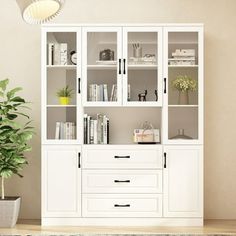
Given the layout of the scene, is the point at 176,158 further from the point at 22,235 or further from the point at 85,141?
the point at 22,235

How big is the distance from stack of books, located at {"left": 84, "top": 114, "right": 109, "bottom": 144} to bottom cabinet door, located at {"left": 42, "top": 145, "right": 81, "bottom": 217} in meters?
0.17

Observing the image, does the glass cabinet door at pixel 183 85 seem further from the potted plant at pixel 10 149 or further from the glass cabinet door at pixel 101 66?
the potted plant at pixel 10 149

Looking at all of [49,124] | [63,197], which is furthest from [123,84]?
[63,197]

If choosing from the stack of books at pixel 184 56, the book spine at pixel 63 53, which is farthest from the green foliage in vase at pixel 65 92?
the stack of books at pixel 184 56

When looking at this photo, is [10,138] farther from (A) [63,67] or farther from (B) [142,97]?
(B) [142,97]

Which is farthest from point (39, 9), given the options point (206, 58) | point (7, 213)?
point (206, 58)

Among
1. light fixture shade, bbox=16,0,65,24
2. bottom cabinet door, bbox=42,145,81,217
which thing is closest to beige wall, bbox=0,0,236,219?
bottom cabinet door, bbox=42,145,81,217

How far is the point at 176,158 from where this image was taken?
551cm

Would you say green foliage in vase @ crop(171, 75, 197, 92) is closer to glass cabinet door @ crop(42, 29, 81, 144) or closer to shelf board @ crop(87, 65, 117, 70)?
shelf board @ crop(87, 65, 117, 70)

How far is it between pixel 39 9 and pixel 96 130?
266cm

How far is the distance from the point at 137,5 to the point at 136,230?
93.0 inches

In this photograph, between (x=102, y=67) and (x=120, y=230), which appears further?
(x=102, y=67)

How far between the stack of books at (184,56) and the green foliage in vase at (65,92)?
107 centimetres

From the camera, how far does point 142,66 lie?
18.1 feet
